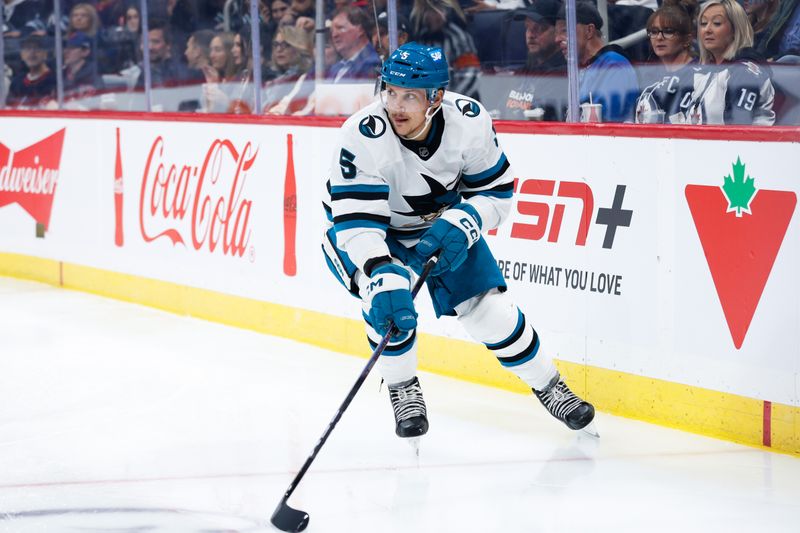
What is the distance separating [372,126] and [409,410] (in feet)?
2.72

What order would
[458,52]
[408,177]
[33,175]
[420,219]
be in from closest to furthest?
[408,177] → [420,219] → [458,52] → [33,175]

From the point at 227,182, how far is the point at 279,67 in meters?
0.58

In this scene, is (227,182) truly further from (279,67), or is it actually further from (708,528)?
(708,528)

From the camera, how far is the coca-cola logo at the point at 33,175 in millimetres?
6758

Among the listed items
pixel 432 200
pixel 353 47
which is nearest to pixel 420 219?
pixel 432 200

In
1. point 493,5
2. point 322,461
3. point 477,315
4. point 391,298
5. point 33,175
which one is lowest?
point 322,461

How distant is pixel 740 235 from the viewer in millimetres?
3586

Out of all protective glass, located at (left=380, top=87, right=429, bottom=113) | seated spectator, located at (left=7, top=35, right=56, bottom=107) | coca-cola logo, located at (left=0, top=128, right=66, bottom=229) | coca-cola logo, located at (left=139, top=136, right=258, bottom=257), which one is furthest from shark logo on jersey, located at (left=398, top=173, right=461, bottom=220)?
seated spectator, located at (left=7, top=35, right=56, bottom=107)

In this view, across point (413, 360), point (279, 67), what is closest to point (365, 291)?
point (413, 360)

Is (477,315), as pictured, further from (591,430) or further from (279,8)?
(279,8)

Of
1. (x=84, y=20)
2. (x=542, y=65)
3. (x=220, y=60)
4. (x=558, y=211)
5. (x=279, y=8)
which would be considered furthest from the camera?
(x=84, y=20)

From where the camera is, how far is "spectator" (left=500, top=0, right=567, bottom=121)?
428 cm

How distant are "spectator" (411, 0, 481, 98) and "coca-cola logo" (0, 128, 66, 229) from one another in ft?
8.81

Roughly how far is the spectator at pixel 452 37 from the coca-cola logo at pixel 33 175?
269 cm
